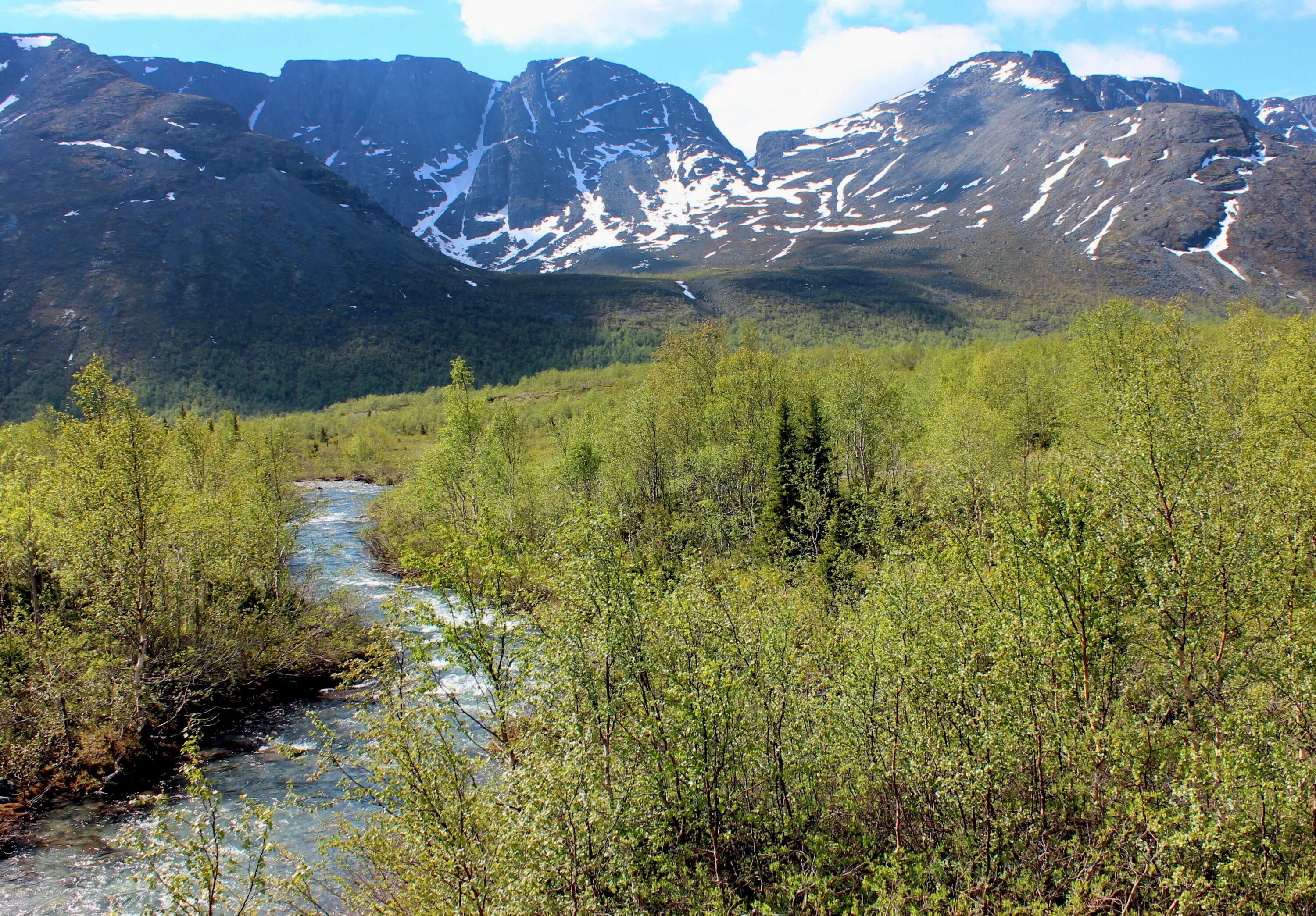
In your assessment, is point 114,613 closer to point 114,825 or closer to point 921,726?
point 114,825

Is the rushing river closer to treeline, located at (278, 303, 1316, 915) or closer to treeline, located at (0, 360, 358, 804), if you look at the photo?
treeline, located at (0, 360, 358, 804)

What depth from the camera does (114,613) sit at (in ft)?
71.9

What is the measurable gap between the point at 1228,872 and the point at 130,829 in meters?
14.8

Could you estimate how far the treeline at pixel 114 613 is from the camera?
20.3 m

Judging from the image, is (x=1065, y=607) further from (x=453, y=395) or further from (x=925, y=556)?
(x=453, y=395)

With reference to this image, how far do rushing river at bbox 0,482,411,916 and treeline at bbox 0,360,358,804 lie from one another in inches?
53.0

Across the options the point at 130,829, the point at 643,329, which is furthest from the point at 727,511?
the point at 643,329

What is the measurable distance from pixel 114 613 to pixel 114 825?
21.5 ft

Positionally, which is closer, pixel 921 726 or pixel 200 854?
pixel 921 726

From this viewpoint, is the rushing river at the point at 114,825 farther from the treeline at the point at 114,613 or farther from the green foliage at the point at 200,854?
the treeline at the point at 114,613

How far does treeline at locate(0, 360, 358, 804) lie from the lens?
20.3m

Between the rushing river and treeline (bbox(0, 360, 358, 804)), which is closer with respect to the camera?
the rushing river

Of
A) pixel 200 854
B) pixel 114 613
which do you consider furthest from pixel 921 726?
pixel 114 613

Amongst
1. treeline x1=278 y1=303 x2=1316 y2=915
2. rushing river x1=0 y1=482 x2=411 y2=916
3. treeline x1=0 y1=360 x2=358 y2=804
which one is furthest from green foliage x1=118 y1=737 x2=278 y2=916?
treeline x1=0 y1=360 x2=358 y2=804
